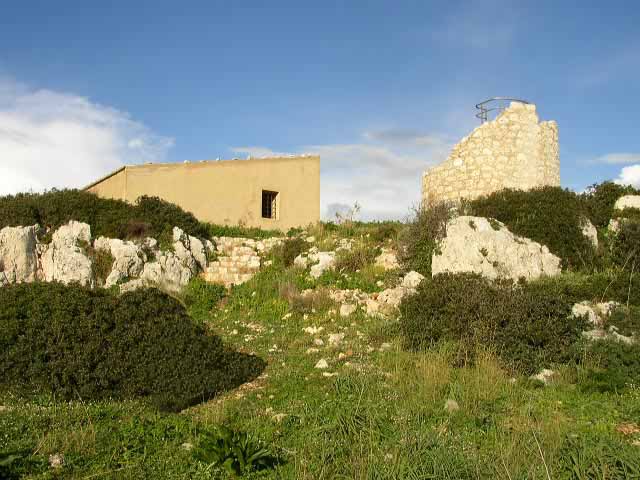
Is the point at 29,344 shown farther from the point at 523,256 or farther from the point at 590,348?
the point at 523,256

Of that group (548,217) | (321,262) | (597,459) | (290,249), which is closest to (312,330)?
(321,262)

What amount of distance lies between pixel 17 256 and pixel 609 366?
524 inches

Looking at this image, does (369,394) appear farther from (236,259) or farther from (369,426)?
(236,259)

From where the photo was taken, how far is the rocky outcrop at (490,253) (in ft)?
43.1

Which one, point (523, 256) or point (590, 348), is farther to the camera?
point (523, 256)

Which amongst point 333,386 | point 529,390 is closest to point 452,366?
point 529,390

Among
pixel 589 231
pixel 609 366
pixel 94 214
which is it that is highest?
pixel 94 214

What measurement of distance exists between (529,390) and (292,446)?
12.2ft

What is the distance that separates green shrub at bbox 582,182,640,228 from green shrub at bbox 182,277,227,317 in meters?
10.2

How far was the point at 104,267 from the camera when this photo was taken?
1473 cm

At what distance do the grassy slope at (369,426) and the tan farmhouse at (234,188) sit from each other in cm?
1113

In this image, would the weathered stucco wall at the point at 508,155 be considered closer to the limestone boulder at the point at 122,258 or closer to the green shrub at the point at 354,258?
the green shrub at the point at 354,258

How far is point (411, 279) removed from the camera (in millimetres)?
13484

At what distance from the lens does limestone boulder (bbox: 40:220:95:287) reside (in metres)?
14.3
